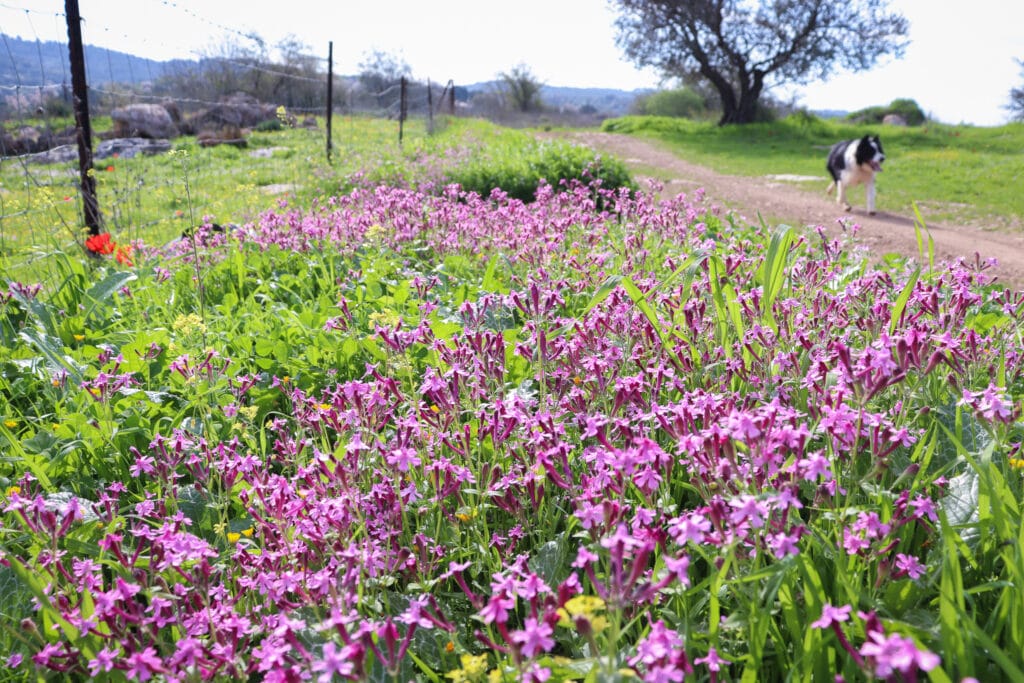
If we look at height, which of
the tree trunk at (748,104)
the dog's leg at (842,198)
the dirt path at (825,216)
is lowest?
the dirt path at (825,216)

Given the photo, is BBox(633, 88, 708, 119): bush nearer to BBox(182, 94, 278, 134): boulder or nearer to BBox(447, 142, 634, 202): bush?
BBox(182, 94, 278, 134): boulder

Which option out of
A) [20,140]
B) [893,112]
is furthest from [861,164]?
[893,112]

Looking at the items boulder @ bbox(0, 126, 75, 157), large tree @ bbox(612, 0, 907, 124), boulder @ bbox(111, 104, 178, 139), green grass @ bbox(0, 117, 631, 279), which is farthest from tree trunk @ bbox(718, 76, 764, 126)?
boulder @ bbox(0, 126, 75, 157)

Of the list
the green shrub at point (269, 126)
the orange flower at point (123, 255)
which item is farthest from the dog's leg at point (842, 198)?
the green shrub at point (269, 126)

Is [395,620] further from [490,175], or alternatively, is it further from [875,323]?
[490,175]

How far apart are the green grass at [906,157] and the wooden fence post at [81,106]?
8.48 metres

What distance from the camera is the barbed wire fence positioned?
6.26 metres

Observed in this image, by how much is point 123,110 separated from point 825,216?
2681cm

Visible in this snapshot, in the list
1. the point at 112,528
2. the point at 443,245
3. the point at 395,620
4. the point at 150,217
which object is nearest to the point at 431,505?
the point at 395,620

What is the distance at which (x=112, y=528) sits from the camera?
205cm

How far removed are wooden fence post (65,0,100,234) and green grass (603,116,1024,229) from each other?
8476 millimetres

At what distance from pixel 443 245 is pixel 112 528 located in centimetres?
392

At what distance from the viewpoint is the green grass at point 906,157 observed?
37.9 feet

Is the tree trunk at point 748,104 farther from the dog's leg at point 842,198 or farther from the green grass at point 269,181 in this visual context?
the dog's leg at point 842,198
